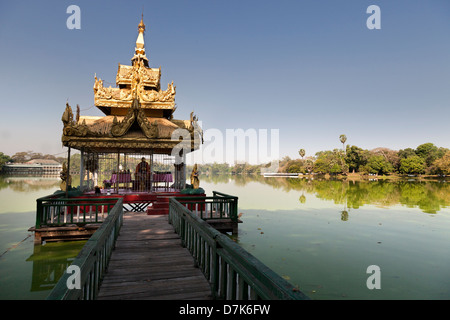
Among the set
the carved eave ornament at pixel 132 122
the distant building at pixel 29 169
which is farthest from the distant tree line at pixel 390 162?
the distant building at pixel 29 169

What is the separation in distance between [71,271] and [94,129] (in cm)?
1347

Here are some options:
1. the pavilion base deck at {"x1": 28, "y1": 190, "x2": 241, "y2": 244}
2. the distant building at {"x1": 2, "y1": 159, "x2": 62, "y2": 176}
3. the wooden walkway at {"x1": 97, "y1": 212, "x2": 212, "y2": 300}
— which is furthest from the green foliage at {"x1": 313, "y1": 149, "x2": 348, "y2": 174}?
the distant building at {"x1": 2, "y1": 159, "x2": 62, "y2": 176}

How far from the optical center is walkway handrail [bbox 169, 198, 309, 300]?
185 centimetres

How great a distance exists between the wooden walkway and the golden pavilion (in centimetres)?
727

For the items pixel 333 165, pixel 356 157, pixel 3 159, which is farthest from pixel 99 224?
pixel 3 159

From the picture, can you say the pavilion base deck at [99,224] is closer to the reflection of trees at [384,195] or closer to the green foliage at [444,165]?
the reflection of trees at [384,195]

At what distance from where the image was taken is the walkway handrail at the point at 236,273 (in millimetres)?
1854

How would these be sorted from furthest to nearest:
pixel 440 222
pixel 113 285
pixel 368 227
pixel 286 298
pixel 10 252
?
pixel 440 222 → pixel 368 227 → pixel 10 252 → pixel 113 285 → pixel 286 298

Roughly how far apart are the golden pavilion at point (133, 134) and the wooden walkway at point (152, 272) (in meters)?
7.27

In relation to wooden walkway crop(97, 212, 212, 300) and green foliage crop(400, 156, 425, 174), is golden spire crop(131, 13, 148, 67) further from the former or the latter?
green foliage crop(400, 156, 425, 174)

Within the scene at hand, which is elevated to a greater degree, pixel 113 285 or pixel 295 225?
pixel 113 285

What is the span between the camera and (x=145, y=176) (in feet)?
48.8

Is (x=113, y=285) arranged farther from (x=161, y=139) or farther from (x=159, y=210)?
(x=161, y=139)
